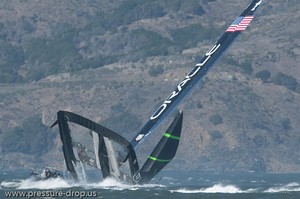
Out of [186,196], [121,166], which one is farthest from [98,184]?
[186,196]

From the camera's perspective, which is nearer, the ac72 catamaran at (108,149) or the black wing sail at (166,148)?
the ac72 catamaran at (108,149)

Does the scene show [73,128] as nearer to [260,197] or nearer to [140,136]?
[140,136]

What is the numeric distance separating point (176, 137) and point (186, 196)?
46.0 feet

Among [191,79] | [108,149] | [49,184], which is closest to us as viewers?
[108,149]

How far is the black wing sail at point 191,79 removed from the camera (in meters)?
132

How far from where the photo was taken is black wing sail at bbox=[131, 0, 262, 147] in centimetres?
13175

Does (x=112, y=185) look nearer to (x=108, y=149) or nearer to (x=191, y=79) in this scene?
(x=108, y=149)

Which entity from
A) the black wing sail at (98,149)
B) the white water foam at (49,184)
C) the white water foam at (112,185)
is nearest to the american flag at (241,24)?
the black wing sail at (98,149)

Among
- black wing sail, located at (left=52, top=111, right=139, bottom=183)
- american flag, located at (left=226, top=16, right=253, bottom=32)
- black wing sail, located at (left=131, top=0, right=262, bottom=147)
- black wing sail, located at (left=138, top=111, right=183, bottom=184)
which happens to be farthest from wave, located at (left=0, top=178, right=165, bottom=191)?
american flag, located at (left=226, top=16, right=253, bottom=32)

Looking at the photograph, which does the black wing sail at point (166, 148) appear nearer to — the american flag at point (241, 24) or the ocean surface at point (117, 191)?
the ocean surface at point (117, 191)

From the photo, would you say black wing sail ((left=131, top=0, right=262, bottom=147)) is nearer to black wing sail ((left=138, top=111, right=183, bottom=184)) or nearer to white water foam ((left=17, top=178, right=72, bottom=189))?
black wing sail ((left=138, top=111, right=183, bottom=184))

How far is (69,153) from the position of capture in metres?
126

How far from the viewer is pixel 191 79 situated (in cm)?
13575

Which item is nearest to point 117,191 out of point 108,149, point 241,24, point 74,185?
point 108,149
